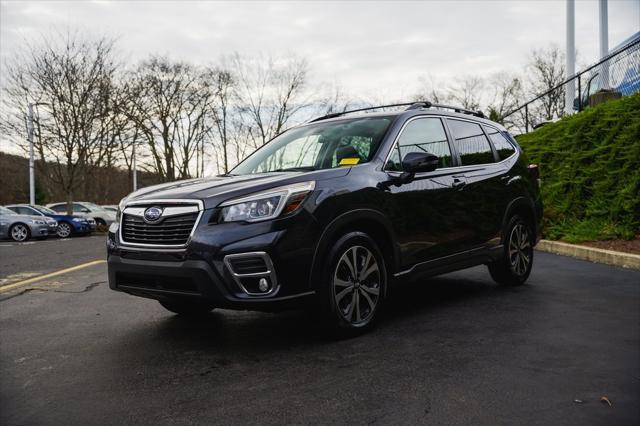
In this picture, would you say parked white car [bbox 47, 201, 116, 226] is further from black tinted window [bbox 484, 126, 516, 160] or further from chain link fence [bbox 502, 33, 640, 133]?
black tinted window [bbox 484, 126, 516, 160]

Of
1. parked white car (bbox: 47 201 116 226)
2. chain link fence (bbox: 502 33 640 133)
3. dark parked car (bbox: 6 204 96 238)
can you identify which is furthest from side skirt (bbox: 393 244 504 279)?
parked white car (bbox: 47 201 116 226)

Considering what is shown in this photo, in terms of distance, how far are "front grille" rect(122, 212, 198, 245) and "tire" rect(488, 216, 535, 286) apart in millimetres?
3773

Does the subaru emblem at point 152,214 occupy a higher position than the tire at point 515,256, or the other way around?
the subaru emblem at point 152,214

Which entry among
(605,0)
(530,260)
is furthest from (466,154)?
(605,0)

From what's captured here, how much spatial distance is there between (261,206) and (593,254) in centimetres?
712

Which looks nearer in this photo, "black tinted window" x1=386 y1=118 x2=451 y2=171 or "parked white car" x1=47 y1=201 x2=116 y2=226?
"black tinted window" x1=386 y1=118 x2=451 y2=171

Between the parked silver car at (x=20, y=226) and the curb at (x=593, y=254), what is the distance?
56.2ft

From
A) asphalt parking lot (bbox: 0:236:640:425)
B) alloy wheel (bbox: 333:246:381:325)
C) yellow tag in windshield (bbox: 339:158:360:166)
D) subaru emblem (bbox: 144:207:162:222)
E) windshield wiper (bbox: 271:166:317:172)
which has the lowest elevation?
asphalt parking lot (bbox: 0:236:640:425)

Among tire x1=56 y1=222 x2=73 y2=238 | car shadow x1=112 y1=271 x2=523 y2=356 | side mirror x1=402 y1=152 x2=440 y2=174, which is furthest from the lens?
tire x1=56 y1=222 x2=73 y2=238

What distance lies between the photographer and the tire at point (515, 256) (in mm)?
6496

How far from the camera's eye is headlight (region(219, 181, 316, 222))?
154 inches

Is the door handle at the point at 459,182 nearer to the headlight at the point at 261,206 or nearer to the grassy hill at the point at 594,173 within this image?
the headlight at the point at 261,206

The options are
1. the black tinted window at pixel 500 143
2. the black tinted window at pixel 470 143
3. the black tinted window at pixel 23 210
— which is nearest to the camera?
the black tinted window at pixel 470 143

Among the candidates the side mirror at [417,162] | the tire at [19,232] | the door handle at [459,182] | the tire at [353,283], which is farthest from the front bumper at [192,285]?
the tire at [19,232]
